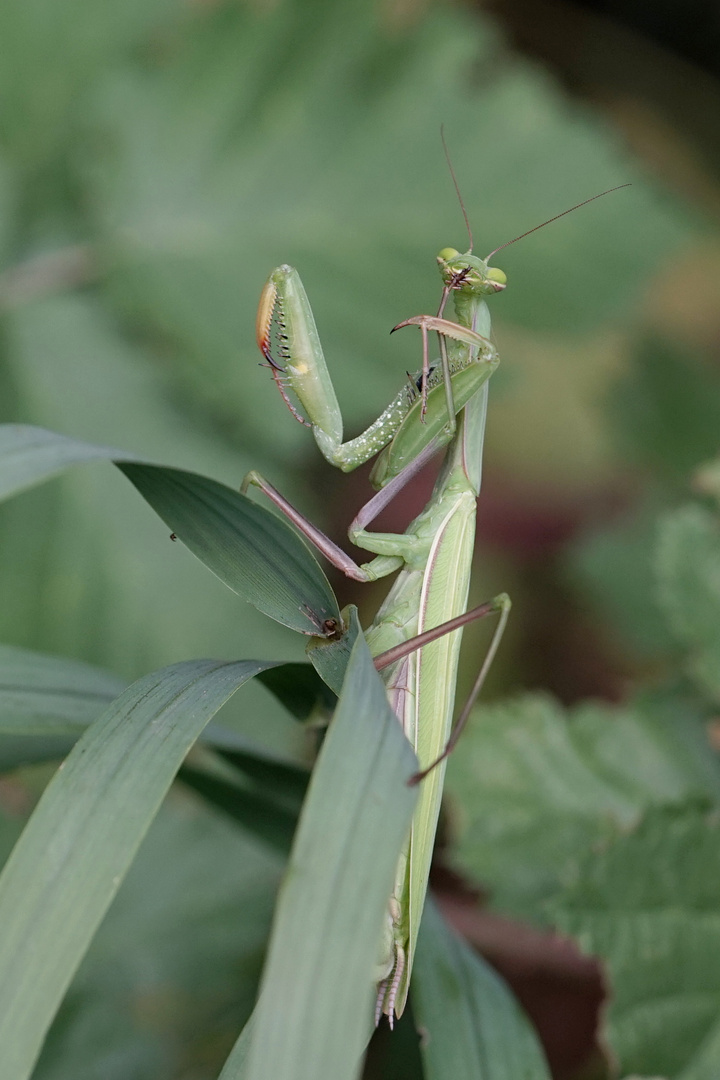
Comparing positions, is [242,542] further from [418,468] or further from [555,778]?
[555,778]

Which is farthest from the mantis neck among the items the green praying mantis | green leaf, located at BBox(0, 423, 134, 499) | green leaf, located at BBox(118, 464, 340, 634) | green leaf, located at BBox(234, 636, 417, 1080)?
green leaf, located at BBox(234, 636, 417, 1080)

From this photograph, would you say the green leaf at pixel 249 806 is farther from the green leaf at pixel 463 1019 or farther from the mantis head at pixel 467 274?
the mantis head at pixel 467 274

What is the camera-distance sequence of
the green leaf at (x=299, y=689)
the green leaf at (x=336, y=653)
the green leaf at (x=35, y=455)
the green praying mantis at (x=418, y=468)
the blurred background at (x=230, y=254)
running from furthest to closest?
the blurred background at (x=230, y=254) < the green praying mantis at (x=418, y=468) < the green leaf at (x=299, y=689) < the green leaf at (x=336, y=653) < the green leaf at (x=35, y=455)

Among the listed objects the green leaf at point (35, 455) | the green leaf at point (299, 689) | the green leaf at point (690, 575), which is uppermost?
the green leaf at point (690, 575)

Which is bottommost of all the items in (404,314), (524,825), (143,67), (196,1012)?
(196,1012)

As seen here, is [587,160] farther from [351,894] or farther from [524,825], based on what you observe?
[351,894]

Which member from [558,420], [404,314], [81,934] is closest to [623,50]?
[558,420]

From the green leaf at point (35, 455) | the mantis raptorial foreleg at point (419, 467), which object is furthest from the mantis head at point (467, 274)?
the green leaf at point (35, 455)
